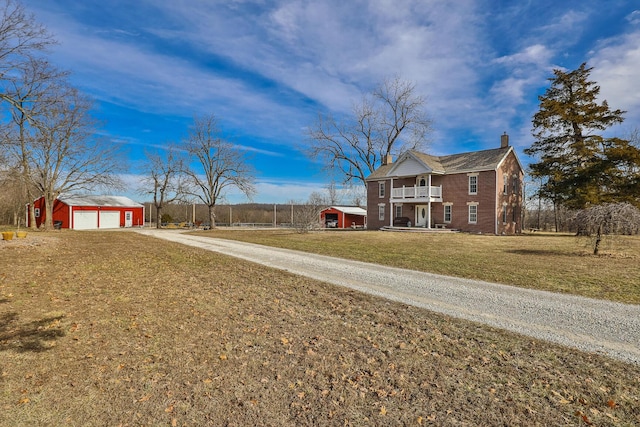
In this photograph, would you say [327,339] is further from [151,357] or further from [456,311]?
[456,311]

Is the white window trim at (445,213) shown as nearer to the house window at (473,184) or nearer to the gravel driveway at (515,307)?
the house window at (473,184)

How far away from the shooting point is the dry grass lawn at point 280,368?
3.07 metres

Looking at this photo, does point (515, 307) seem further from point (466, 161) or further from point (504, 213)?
point (466, 161)

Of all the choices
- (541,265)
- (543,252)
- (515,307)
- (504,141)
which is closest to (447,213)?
(504,141)

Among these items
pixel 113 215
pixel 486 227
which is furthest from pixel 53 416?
pixel 113 215

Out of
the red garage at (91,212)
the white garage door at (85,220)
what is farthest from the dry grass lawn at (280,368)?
the white garage door at (85,220)

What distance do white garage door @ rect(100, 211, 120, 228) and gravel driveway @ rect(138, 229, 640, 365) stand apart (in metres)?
39.6

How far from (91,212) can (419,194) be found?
36.8m

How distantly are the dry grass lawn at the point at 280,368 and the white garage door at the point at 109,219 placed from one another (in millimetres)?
39592

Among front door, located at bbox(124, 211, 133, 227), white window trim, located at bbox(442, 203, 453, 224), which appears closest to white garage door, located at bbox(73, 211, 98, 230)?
front door, located at bbox(124, 211, 133, 227)

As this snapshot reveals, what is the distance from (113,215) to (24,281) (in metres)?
39.5

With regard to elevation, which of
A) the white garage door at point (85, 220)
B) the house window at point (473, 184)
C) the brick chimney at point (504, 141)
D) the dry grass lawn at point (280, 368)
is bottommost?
the dry grass lawn at point (280, 368)

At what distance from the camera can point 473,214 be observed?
90.1ft

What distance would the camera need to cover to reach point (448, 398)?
3.29 m
